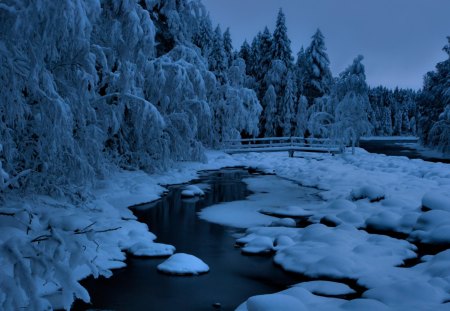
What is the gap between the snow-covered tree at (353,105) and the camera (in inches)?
1240

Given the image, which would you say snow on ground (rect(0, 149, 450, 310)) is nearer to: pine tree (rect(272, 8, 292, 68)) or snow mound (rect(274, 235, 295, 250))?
snow mound (rect(274, 235, 295, 250))

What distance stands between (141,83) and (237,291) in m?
11.3

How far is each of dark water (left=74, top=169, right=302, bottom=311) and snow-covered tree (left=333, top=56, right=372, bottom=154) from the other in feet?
77.0

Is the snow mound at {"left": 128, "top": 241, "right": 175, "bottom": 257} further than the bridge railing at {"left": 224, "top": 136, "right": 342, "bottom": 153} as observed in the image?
No

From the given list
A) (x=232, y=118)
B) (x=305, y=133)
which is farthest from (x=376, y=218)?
(x=305, y=133)

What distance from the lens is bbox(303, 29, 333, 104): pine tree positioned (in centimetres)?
4006

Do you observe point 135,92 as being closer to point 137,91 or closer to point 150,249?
point 137,91

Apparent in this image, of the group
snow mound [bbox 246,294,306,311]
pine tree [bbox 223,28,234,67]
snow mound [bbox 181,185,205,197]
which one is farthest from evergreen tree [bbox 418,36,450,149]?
snow mound [bbox 246,294,306,311]

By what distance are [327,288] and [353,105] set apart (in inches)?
1058

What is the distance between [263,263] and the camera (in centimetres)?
765

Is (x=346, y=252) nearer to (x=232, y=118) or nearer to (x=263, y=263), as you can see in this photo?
(x=263, y=263)

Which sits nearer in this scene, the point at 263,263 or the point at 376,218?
the point at 263,263

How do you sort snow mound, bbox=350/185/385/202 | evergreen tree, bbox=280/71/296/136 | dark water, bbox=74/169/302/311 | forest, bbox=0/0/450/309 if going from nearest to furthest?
dark water, bbox=74/169/302/311, forest, bbox=0/0/450/309, snow mound, bbox=350/185/385/202, evergreen tree, bbox=280/71/296/136

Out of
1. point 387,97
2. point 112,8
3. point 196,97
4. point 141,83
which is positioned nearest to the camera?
point 112,8
